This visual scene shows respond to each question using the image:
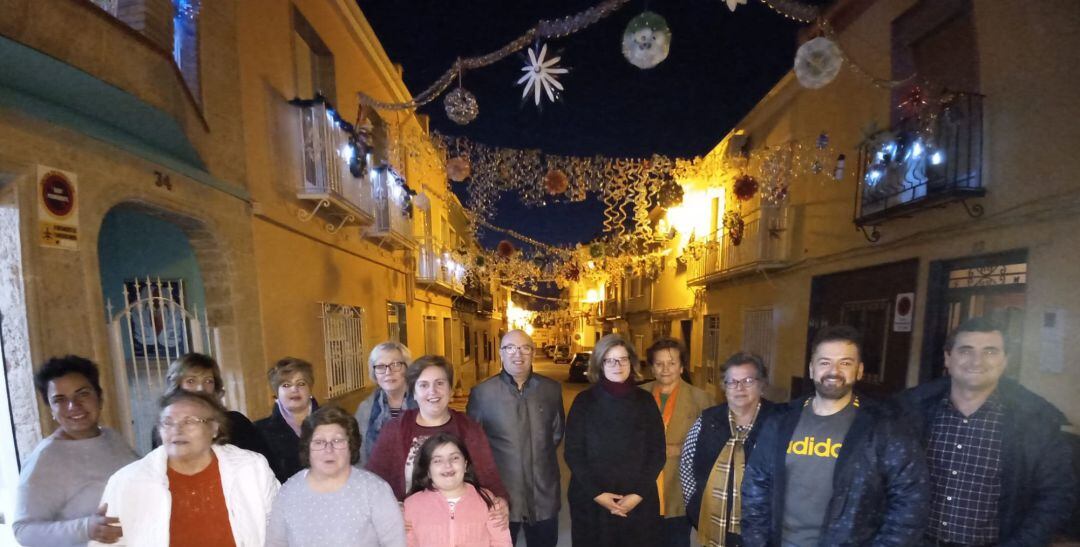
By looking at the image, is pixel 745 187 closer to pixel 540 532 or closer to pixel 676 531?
pixel 676 531

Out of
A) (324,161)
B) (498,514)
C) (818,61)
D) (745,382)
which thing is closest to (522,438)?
(498,514)

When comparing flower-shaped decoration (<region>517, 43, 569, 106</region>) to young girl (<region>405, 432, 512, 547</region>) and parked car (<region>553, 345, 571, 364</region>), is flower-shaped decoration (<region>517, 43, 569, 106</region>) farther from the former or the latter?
parked car (<region>553, 345, 571, 364</region>)

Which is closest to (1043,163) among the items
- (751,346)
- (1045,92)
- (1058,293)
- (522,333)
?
(1045,92)

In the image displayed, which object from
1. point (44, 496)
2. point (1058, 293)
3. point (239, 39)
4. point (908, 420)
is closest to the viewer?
point (44, 496)

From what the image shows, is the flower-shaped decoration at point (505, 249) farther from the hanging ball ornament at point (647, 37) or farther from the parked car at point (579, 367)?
the hanging ball ornament at point (647, 37)

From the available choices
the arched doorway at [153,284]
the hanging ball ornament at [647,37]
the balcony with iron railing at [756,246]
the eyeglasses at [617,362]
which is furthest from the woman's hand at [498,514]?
the balcony with iron railing at [756,246]

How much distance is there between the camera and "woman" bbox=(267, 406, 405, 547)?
5.83 feet

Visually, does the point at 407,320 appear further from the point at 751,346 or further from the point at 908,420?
the point at 908,420

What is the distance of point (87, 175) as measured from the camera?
2512 millimetres

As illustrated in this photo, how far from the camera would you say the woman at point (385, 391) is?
2.61 m

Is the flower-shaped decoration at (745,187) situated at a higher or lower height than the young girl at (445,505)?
higher

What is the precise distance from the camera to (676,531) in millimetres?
2771

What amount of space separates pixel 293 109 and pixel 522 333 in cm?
424

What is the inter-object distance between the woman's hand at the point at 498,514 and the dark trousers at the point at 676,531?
1294mm
